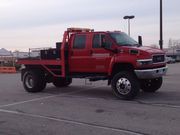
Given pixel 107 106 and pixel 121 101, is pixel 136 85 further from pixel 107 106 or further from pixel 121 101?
pixel 107 106

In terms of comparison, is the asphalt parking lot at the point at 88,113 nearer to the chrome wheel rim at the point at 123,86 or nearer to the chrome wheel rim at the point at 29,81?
the chrome wheel rim at the point at 123,86

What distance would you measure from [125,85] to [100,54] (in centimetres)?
155

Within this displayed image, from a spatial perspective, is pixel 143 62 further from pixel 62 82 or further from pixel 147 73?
pixel 62 82

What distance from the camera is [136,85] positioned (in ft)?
41.6

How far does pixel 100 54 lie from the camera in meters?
13.7

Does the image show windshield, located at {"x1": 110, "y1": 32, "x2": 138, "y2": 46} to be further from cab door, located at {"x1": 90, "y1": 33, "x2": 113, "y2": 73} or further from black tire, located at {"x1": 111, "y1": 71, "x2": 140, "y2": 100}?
black tire, located at {"x1": 111, "y1": 71, "x2": 140, "y2": 100}

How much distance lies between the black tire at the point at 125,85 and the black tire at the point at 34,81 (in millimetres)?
3729

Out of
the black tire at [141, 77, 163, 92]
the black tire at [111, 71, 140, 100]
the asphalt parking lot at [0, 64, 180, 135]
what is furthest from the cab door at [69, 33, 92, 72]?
the black tire at [141, 77, 163, 92]

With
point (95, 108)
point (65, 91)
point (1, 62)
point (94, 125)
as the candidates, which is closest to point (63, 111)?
point (95, 108)

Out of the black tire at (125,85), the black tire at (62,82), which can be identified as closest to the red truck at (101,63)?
the black tire at (125,85)

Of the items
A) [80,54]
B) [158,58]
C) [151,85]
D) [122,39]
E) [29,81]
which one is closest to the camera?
[158,58]

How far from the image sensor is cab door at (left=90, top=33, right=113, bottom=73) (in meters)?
13.5

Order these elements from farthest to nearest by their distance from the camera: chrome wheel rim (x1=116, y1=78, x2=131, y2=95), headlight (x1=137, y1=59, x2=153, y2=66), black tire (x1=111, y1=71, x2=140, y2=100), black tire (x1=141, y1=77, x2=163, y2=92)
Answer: black tire (x1=141, y1=77, x2=163, y2=92) < chrome wheel rim (x1=116, y1=78, x2=131, y2=95) < black tire (x1=111, y1=71, x2=140, y2=100) < headlight (x1=137, y1=59, x2=153, y2=66)

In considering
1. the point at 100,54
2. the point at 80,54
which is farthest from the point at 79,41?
the point at 100,54
